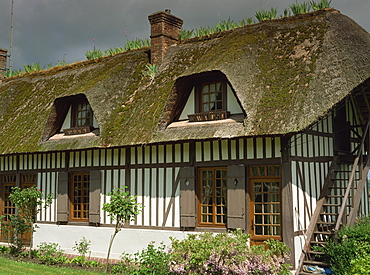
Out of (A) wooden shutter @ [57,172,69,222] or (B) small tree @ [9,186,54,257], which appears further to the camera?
(A) wooden shutter @ [57,172,69,222]

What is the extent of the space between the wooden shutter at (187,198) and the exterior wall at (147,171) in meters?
0.20

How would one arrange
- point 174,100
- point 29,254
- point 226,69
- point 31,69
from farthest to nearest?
point 31,69 < point 29,254 < point 174,100 < point 226,69

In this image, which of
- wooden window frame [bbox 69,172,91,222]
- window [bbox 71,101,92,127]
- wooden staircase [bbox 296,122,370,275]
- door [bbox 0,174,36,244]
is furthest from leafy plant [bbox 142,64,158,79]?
wooden staircase [bbox 296,122,370,275]

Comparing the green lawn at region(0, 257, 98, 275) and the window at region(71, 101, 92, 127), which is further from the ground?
the window at region(71, 101, 92, 127)

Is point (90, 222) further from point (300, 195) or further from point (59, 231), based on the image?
point (300, 195)

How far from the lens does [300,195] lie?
10711 mm

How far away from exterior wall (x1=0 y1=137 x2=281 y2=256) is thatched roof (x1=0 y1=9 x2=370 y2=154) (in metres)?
0.63

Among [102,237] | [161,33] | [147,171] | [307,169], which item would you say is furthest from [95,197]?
[307,169]

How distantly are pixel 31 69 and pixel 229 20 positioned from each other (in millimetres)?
9880

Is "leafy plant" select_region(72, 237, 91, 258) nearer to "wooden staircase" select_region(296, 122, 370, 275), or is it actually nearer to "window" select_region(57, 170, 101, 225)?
"window" select_region(57, 170, 101, 225)

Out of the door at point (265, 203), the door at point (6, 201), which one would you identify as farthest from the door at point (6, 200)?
the door at point (265, 203)

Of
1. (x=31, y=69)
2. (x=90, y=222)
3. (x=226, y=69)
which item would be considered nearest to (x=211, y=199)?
(x=226, y=69)

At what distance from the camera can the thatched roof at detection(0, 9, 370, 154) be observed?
1031 centimetres

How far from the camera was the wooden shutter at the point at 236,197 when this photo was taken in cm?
1091
